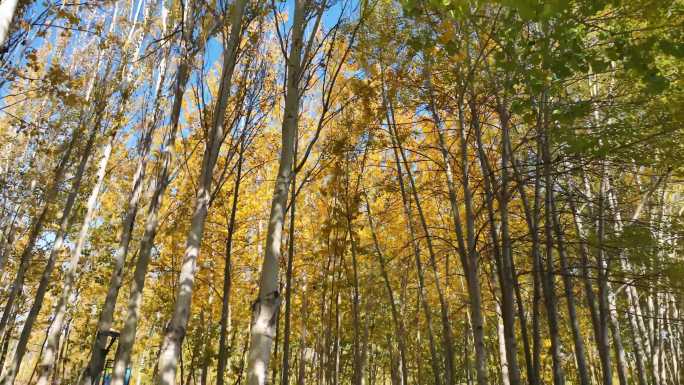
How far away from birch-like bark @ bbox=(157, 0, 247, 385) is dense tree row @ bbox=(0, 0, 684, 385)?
0.02 metres

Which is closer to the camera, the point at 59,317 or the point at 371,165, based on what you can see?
the point at 371,165

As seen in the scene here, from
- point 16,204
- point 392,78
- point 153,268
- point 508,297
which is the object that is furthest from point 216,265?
point 508,297

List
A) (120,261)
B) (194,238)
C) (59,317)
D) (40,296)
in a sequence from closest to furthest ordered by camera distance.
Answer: (194,238), (120,261), (40,296), (59,317)

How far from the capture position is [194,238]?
3.96 meters

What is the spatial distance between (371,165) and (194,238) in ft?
8.15

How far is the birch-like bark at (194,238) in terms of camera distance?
3557 mm

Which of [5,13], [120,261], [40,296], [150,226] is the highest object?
[5,13]

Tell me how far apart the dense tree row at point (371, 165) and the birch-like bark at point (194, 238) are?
0.02 metres

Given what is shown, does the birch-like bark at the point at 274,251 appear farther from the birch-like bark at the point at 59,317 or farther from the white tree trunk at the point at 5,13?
the birch-like bark at the point at 59,317

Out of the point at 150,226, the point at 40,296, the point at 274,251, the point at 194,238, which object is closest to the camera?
the point at 274,251

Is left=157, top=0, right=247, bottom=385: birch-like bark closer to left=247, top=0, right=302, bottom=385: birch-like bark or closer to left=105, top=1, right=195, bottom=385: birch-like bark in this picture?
left=105, top=1, right=195, bottom=385: birch-like bark

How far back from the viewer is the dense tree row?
3.38m

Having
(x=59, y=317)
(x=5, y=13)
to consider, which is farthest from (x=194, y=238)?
(x=59, y=317)

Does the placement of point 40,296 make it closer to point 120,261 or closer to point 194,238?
point 120,261
